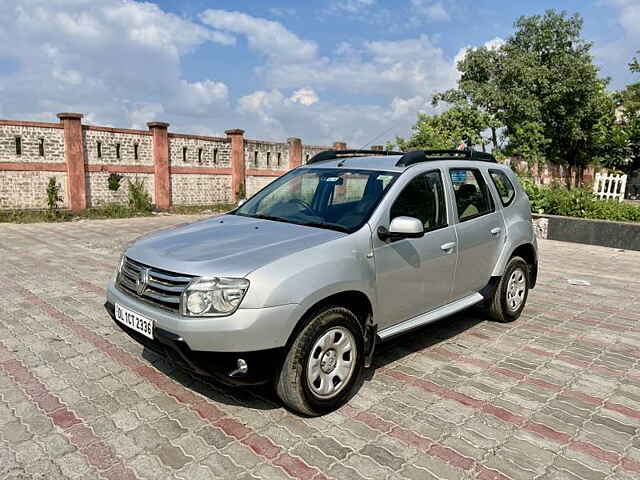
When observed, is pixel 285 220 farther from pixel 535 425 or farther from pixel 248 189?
pixel 248 189

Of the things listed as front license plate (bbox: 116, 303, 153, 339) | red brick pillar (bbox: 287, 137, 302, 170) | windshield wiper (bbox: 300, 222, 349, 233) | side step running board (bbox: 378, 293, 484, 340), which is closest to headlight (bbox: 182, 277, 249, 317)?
front license plate (bbox: 116, 303, 153, 339)

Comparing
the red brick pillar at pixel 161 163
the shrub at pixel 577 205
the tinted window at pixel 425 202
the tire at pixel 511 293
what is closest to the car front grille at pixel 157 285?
the tinted window at pixel 425 202

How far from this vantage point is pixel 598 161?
24844mm

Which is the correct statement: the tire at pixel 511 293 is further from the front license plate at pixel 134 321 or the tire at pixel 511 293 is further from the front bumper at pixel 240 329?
the front license plate at pixel 134 321

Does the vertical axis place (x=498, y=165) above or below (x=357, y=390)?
above

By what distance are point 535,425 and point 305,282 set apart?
1.88 m

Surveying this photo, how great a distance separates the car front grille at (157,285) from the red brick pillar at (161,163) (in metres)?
18.1

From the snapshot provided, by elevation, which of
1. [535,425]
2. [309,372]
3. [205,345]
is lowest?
[535,425]

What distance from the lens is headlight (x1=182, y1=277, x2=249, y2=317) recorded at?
9.24 feet

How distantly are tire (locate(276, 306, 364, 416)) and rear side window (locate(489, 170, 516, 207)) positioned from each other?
2.67 metres

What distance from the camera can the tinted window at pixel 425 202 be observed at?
3809mm

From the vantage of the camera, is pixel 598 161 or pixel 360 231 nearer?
pixel 360 231

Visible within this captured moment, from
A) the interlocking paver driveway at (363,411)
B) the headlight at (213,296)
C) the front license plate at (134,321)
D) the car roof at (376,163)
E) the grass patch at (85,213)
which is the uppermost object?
the car roof at (376,163)

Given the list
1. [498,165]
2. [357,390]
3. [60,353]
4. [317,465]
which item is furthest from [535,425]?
[60,353]
